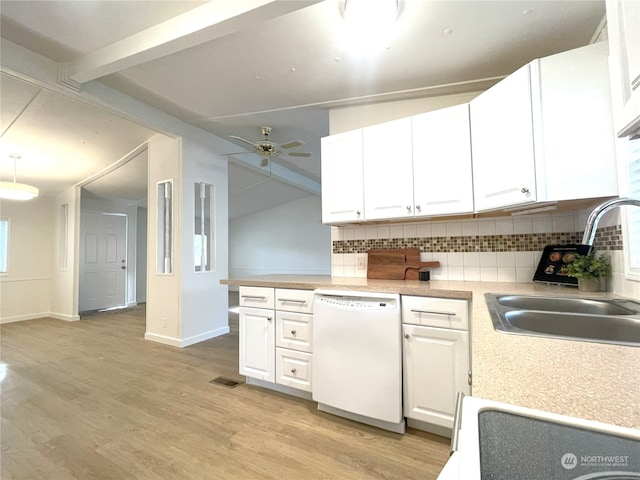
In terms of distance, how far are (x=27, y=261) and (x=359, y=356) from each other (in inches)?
273

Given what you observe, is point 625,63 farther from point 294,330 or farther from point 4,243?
point 4,243

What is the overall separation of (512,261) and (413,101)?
5.52ft

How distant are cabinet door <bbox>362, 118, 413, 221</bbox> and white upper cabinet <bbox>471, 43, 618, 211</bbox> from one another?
1.98 ft

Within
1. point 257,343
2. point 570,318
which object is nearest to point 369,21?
point 570,318

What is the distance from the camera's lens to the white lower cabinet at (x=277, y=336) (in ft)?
7.06

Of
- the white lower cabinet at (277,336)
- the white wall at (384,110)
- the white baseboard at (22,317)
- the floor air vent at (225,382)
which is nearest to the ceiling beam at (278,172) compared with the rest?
the white wall at (384,110)

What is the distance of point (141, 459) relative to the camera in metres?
1.62

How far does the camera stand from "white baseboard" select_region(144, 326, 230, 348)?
3590 mm

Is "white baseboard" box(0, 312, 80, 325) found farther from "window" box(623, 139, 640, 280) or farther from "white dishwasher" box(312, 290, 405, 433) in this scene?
"window" box(623, 139, 640, 280)

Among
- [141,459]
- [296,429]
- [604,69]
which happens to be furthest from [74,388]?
[604,69]

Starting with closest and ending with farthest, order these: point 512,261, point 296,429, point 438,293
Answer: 1. point 438,293
2. point 296,429
3. point 512,261

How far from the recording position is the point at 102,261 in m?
6.26

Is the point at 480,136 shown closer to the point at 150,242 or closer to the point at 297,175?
the point at 150,242

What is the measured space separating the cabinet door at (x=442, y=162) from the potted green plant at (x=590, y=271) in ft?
2.23
